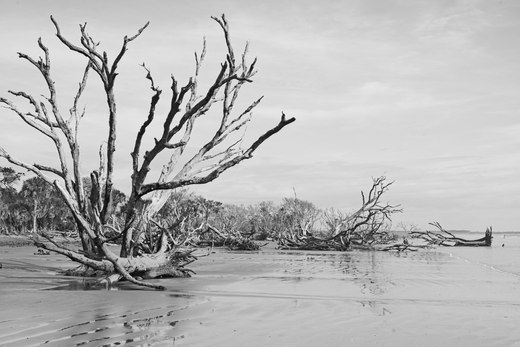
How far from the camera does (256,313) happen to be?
7.00 meters

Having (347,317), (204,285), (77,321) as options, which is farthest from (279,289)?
(77,321)

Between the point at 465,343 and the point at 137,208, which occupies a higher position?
the point at 137,208

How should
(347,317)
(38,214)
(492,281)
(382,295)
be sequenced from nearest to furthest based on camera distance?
(347,317)
(382,295)
(492,281)
(38,214)

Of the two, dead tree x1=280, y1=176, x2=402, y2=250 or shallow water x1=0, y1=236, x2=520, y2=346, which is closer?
shallow water x1=0, y1=236, x2=520, y2=346

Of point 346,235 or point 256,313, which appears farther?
point 346,235

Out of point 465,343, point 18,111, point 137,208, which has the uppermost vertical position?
point 18,111

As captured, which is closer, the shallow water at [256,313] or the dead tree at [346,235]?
the shallow water at [256,313]

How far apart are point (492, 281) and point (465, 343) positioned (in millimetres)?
7975

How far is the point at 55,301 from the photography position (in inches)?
288

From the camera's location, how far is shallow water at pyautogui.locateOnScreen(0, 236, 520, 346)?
17.8ft

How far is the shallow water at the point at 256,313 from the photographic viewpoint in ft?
17.8

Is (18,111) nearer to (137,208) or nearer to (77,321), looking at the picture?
(137,208)

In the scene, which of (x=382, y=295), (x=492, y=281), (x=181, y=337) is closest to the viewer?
(x=181, y=337)

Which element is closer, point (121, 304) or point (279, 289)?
point (121, 304)
